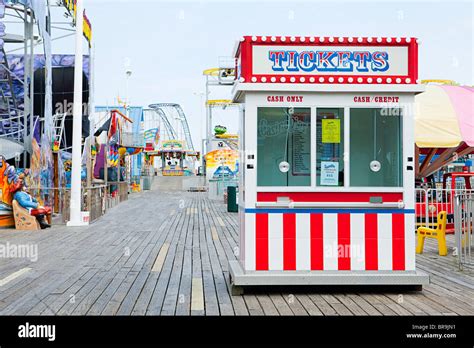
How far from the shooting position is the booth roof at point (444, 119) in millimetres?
15023

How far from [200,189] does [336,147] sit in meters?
44.0

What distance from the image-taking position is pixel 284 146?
692 cm

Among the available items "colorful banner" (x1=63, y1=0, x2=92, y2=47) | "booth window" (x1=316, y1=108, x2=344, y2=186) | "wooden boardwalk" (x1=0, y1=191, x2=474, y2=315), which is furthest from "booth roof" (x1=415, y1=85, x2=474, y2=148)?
"colorful banner" (x1=63, y1=0, x2=92, y2=47)

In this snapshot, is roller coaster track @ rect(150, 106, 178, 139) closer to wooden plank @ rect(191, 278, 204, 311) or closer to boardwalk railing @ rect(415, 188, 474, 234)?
boardwalk railing @ rect(415, 188, 474, 234)

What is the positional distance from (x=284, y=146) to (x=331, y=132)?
591 millimetres

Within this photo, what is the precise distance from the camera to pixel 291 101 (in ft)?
22.2

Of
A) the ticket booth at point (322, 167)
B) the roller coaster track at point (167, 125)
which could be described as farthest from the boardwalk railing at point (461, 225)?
the roller coaster track at point (167, 125)

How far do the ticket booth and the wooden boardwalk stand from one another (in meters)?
0.32

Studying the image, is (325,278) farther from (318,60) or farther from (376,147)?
(318,60)

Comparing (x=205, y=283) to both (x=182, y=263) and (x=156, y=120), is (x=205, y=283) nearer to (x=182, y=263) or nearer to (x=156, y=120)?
(x=182, y=263)

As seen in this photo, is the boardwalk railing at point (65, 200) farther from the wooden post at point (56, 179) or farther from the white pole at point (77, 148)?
the white pole at point (77, 148)

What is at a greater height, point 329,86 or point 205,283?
point 329,86

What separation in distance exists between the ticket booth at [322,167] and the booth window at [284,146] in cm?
1
